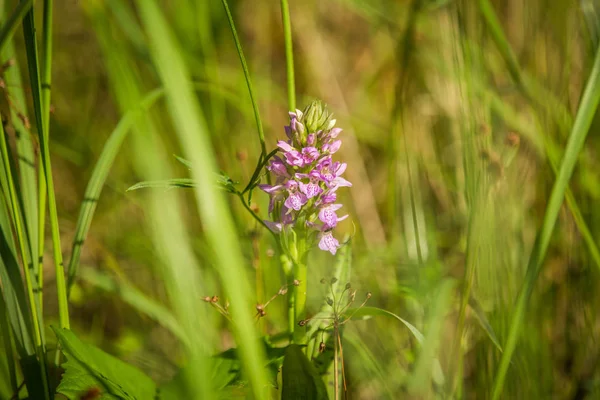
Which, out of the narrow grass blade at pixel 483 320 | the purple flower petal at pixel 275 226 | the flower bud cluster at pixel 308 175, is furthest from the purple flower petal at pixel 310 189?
the narrow grass blade at pixel 483 320

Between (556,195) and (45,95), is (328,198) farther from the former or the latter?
(45,95)

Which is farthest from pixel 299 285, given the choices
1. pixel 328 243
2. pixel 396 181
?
pixel 396 181

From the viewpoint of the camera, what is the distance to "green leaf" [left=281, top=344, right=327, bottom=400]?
43.0 inches

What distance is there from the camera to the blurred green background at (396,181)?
1.44 meters

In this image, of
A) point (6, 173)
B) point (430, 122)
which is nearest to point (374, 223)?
point (430, 122)

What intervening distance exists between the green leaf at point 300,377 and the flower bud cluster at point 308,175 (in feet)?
0.92

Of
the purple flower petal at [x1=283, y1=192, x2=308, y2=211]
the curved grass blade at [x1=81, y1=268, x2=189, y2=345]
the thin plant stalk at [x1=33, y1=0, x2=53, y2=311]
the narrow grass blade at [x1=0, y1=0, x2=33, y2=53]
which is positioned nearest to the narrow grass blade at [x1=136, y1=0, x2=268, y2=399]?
the narrow grass blade at [x1=0, y1=0, x2=33, y2=53]

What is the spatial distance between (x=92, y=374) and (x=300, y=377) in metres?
0.48

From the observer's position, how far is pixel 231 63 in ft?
11.8

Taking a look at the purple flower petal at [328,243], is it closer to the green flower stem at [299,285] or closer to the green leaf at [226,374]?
the green flower stem at [299,285]

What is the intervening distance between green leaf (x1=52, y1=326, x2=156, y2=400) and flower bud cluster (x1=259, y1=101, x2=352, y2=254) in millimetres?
529

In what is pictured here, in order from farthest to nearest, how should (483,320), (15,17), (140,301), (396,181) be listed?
(396,181)
(140,301)
(483,320)
(15,17)

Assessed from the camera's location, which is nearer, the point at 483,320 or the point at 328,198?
the point at 328,198

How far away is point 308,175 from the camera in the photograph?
1.19 meters
